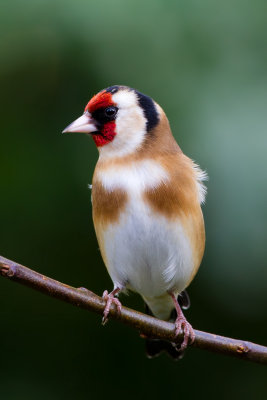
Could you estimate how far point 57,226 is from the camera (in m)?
3.56

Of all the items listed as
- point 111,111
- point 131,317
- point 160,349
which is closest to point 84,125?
point 111,111

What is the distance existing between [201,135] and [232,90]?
0.83 feet

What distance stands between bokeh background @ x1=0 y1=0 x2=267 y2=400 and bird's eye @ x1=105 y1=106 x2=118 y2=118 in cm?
35

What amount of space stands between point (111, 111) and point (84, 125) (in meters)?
0.19

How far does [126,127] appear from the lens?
3232 millimetres

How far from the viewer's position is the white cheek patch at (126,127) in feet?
10.5

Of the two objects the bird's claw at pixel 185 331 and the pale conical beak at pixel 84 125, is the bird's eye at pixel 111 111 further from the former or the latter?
the bird's claw at pixel 185 331

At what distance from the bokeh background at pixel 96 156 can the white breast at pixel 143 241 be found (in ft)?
0.94

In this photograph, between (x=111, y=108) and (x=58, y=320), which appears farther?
(x=58, y=320)

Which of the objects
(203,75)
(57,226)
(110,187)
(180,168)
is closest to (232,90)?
(203,75)

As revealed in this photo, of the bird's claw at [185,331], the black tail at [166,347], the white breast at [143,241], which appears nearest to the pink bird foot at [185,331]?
the bird's claw at [185,331]

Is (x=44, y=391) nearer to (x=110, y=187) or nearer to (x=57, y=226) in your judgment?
(x=57, y=226)

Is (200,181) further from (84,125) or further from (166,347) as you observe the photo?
(166,347)

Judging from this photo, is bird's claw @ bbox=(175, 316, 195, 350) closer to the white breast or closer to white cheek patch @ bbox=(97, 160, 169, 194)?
the white breast
